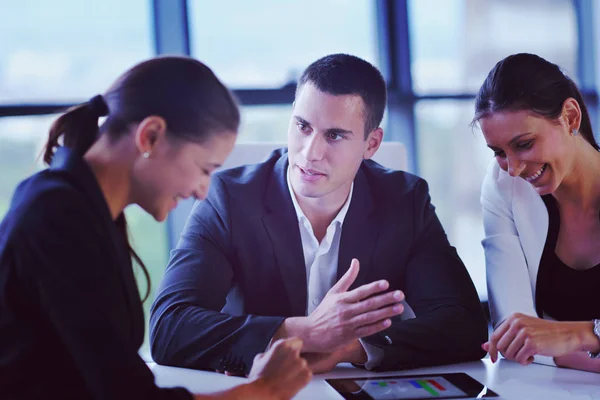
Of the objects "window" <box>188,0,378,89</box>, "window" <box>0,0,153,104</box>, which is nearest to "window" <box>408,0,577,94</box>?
"window" <box>188,0,378,89</box>

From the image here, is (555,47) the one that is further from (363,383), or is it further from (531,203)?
(363,383)

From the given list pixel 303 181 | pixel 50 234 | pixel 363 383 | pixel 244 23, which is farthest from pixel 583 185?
pixel 244 23

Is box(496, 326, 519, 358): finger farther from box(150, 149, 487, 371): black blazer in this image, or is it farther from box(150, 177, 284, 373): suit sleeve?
box(150, 177, 284, 373): suit sleeve

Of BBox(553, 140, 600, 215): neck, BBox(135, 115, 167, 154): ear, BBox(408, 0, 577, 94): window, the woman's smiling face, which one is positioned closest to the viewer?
BBox(135, 115, 167, 154): ear

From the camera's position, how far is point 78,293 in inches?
42.2

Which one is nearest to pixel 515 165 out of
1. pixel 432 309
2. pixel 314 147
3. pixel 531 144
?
pixel 531 144

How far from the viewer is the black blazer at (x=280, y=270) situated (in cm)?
172

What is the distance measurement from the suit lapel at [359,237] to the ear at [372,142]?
172 mm

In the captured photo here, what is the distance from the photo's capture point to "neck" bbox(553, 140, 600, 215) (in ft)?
6.59

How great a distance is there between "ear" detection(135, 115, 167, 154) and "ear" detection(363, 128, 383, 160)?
1.07 m

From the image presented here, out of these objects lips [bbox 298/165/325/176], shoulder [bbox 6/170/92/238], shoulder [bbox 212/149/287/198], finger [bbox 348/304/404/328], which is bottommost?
finger [bbox 348/304/404/328]

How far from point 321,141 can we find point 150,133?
0.86 m

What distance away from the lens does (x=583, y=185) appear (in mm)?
2025

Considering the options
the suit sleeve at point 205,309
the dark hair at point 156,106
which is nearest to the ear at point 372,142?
the suit sleeve at point 205,309
